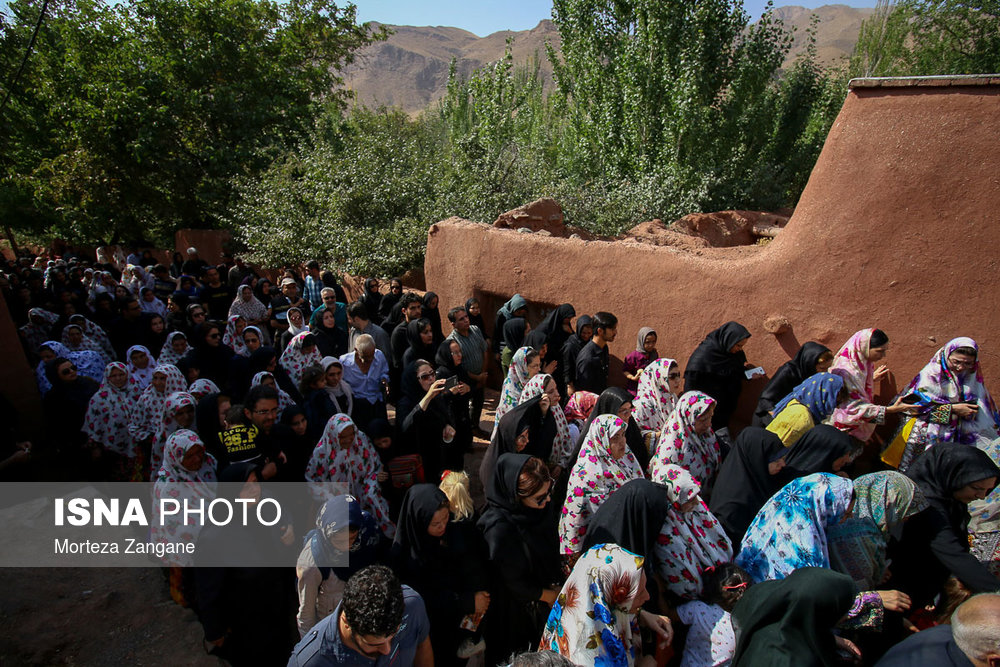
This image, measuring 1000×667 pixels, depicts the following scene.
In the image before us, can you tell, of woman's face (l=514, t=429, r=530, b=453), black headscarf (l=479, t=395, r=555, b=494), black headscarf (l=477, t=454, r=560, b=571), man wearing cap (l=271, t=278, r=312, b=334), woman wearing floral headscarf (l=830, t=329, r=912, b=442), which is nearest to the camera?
black headscarf (l=477, t=454, r=560, b=571)

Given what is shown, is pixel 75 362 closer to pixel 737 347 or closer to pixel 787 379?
pixel 737 347

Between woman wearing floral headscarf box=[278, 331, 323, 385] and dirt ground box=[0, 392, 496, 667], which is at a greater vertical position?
woman wearing floral headscarf box=[278, 331, 323, 385]

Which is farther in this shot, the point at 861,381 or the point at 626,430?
the point at 861,381

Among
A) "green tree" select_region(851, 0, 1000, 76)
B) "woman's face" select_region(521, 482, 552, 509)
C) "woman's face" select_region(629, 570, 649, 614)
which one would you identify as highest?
"green tree" select_region(851, 0, 1000, 76)

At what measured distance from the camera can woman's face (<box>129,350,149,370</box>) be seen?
505cm

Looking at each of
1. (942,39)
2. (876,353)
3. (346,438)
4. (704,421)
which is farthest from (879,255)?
(942,39)

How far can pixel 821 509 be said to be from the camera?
2.82 m

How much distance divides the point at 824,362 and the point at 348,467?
3.84 meters

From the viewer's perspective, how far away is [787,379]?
4.66 metres

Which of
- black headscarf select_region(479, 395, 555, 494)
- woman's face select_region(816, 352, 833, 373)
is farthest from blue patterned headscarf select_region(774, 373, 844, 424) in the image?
black headscarf select_region(479, 395, 555, 494)

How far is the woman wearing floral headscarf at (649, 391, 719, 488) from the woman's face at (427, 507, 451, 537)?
1540 millimetres

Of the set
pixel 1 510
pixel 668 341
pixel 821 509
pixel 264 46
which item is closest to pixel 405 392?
pixel 668 341

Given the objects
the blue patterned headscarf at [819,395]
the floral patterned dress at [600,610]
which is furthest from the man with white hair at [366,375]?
the blue patterned headscarf at [819,395]

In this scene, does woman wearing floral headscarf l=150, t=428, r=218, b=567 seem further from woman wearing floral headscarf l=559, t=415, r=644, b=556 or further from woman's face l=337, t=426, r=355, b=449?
woman wearing floral headscarf l=559, t=415, r=644, b=556
